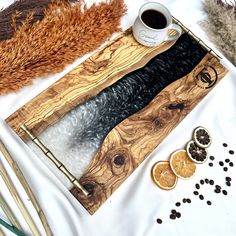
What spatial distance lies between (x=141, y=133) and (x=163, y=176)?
11 cm

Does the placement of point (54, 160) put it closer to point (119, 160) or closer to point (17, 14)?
point (119, 160)

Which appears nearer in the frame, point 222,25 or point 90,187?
point 90,187

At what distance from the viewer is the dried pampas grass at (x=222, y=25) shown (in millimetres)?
1021

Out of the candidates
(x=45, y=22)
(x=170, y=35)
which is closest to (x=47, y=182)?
(x=45, y=22)

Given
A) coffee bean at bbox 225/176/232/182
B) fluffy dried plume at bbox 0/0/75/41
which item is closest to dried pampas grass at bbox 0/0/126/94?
fluffy dried plume at bbox 0/0/75/41

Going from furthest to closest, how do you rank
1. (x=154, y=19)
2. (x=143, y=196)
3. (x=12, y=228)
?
(x=154, y=19)
(x=143, y=196)
(x=12, y=228)

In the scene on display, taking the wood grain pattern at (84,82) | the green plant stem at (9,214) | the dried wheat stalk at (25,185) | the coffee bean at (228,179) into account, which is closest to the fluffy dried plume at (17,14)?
the wood grain pattern at (84,82)

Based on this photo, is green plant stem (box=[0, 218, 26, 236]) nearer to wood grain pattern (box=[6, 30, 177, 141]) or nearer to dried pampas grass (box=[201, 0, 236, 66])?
wood grain pattern (box=[6, 30, 177, 141])

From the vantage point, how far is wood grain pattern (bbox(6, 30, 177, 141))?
84cm

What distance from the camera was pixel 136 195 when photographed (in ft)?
2.79

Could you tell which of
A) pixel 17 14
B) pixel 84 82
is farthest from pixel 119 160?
pixel 17 14

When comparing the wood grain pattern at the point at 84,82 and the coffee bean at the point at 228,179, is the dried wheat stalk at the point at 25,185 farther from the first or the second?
the coffee bean at the point at 228,179

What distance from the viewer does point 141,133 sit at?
2.91 feet

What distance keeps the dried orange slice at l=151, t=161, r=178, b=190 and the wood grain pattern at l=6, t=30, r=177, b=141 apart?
0.71 ft
